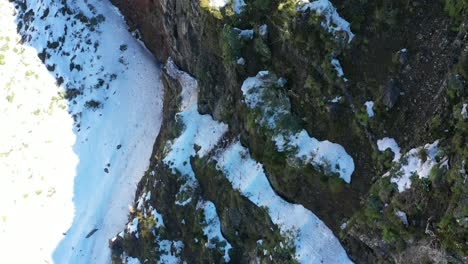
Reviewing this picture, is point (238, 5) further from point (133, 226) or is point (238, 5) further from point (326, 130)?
point (133, 226)

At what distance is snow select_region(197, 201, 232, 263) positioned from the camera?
779 inches

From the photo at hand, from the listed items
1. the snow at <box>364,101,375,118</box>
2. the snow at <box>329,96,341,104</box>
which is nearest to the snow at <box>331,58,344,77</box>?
the snow at <box>329,96,341,104</box>

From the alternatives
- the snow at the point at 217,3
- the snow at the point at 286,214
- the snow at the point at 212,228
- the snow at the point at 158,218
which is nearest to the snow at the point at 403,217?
the snow at the point at 286,214

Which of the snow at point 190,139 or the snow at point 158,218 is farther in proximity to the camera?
the snow at point 158,218

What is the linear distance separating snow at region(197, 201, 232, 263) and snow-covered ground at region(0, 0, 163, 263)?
7.00 meters

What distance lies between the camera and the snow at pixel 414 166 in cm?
1392

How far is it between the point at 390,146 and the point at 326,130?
2.54 metres

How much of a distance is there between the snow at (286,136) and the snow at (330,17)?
3147mm

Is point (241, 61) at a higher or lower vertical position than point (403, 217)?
higher

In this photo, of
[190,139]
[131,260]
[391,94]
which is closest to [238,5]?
[190,139]

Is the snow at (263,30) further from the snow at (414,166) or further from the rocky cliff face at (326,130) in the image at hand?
the snow at (414,166)

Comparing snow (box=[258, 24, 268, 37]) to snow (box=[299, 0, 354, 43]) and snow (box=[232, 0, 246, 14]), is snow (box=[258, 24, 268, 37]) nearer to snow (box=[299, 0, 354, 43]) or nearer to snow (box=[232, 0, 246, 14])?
snow (box=[232, 0, 246, 14])

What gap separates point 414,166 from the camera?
1433cm

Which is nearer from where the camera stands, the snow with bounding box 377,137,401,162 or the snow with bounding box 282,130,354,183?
the snow with bounding box 377,137,401,162
